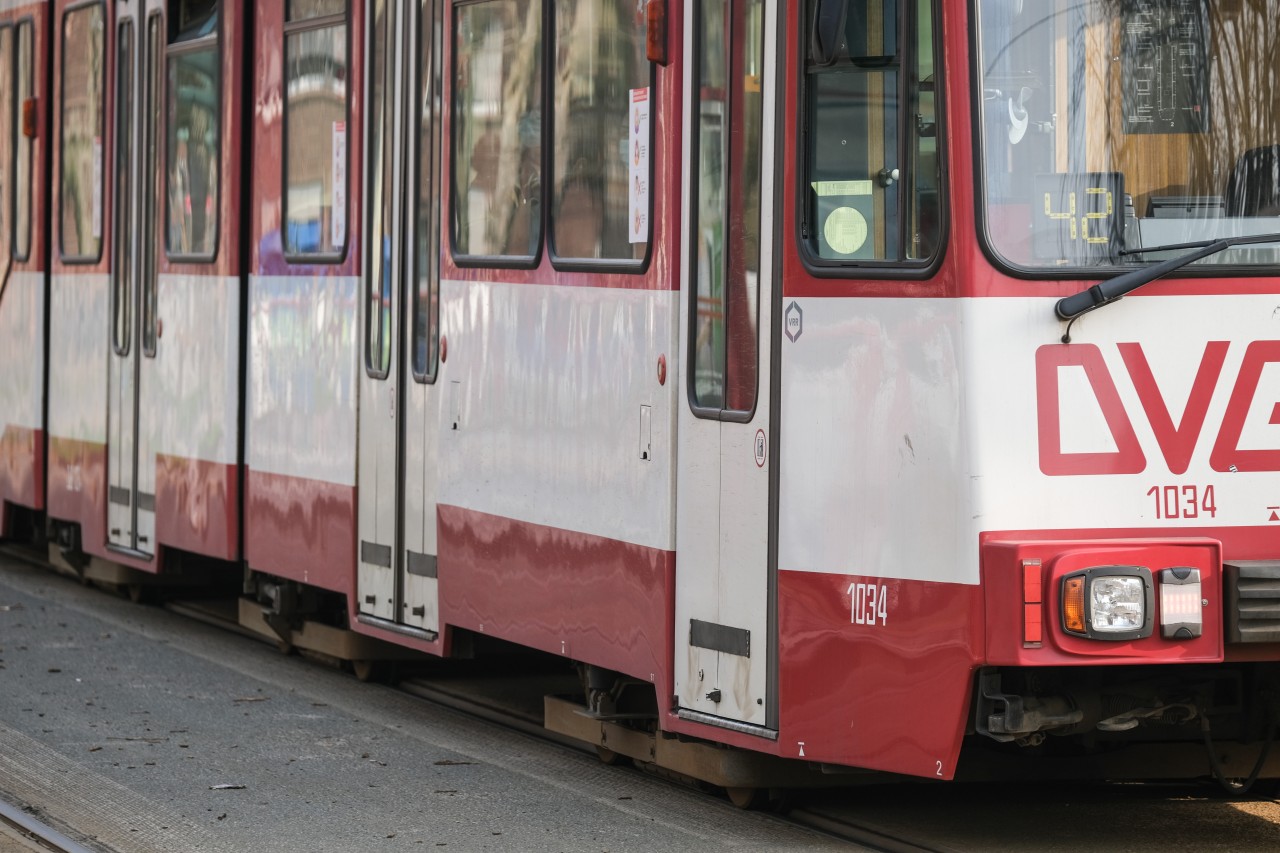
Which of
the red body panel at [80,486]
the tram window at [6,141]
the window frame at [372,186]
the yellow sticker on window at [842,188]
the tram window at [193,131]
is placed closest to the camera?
the yellow sticker on window at [842,188]

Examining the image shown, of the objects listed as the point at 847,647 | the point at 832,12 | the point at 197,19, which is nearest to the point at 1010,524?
the point at 847,647

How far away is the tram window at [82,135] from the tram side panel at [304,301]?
7.73 ft

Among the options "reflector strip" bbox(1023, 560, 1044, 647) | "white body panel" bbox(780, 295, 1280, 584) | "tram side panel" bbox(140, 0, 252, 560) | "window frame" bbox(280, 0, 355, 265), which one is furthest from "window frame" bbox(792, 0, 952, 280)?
"tram side panel" bbox(140, 0, 252, 560)

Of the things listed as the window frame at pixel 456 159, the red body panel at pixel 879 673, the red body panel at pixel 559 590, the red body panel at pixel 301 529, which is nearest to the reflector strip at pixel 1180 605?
the red body panel at pixel 879 673

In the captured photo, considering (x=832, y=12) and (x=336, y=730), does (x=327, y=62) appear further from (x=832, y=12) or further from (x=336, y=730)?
(x=832, y=12)

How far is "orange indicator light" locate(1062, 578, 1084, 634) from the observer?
6.51m

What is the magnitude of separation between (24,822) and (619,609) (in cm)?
219

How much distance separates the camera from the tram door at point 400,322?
9852mm

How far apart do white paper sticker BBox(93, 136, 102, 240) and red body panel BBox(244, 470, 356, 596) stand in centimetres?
281

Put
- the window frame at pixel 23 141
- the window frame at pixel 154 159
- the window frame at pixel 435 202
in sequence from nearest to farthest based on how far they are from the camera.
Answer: the window frame at pixel 435 202, the window frame at pixel 154 159, the window frame at pixel 23 141

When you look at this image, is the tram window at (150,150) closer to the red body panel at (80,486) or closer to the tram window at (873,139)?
the red body panel at (80,486)

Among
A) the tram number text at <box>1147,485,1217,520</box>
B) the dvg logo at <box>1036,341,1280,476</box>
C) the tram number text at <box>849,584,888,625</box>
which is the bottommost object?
the tram number text at <box>849,584,888,625</box>

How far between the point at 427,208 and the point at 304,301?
146 cm

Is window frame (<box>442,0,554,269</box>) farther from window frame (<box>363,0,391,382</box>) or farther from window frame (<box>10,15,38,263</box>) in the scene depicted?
window frame (<box>10,15,38,263</box>)
